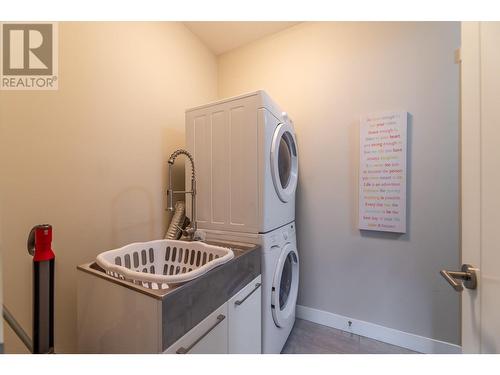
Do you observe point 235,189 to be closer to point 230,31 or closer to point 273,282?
point 273,282

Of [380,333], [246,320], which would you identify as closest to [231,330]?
[246,320]

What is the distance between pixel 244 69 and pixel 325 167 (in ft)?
4.09

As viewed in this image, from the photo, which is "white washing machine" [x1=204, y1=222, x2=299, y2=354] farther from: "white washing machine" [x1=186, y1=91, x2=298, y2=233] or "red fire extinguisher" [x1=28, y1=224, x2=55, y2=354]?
"red fire extinguisher" [x1=28, y1=224, x2=55, y2=354]

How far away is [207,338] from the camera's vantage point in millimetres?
800

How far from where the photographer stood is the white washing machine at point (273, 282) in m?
1.20

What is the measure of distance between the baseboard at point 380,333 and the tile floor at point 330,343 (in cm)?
3

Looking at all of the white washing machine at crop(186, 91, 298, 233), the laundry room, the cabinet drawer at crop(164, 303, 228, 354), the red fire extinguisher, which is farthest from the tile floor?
the red fire extinguisher

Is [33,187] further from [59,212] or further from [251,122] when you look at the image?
[251,122]

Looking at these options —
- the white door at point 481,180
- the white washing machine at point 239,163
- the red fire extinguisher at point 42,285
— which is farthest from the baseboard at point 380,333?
the red fire extinguisher at point 42,285

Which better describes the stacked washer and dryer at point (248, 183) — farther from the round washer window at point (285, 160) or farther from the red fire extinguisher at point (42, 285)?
the red fire extinguisher at point (42, 285)

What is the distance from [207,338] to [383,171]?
4.97ft

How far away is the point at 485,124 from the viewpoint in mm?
548

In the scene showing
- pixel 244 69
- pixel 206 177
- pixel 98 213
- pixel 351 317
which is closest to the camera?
pixel 98 213
